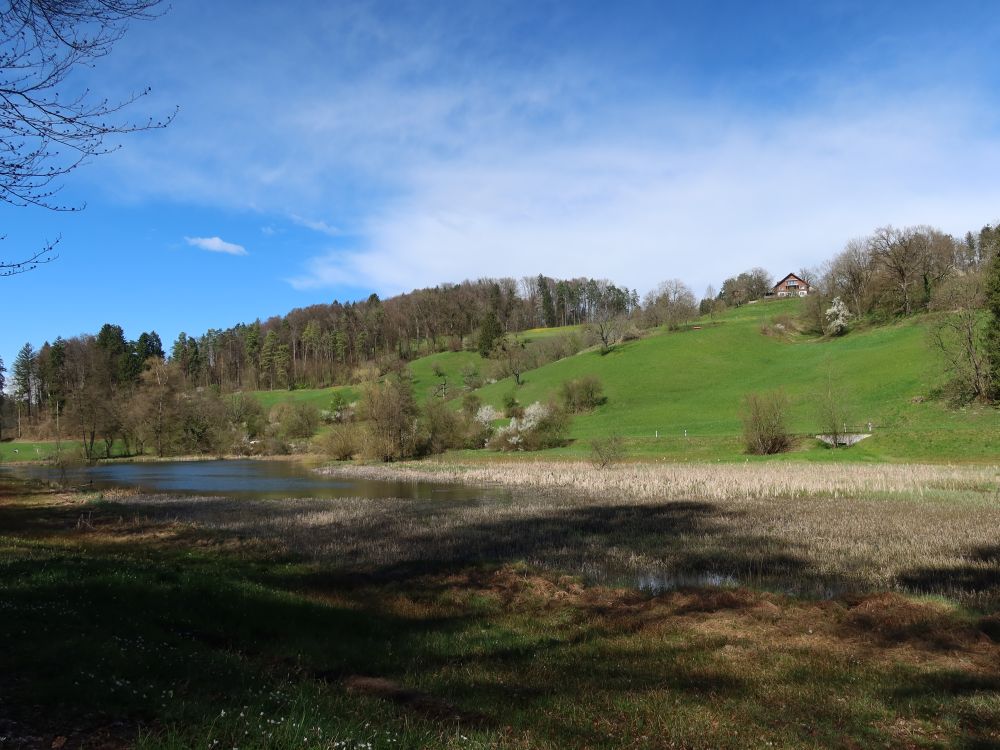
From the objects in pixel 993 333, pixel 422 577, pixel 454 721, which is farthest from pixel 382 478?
pixel 993 333

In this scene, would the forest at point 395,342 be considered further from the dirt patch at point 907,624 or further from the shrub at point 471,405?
the dirt patch at point 907,624

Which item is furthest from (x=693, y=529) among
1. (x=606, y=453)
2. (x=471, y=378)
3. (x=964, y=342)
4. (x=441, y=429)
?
(x=471, y=378)

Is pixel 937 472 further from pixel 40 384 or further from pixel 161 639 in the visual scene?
pixel 40 384

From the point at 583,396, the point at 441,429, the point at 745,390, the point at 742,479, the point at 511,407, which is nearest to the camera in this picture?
the point at 742,479

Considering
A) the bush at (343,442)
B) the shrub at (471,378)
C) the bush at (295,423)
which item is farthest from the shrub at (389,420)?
the shrub at (471,378)

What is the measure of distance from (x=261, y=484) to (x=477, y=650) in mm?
36838

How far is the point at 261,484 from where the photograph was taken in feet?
137

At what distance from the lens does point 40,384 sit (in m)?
102

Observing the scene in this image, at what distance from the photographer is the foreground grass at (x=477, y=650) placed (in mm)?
5422

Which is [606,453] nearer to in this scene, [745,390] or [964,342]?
[745,390]

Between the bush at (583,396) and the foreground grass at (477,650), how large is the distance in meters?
56.9

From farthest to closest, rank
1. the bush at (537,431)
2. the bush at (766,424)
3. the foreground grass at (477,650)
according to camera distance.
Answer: the bush at (537,431), the bush at (766,424), the foreground grass at (477,650)

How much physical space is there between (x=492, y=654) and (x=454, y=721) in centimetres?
294

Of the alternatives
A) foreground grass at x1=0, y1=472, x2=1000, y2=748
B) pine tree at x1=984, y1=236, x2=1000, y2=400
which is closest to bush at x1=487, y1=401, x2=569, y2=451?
pine tree at x1=984, y1=236, x2=1000, y2=400
